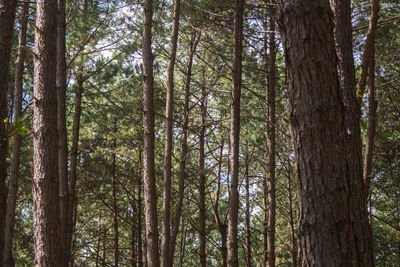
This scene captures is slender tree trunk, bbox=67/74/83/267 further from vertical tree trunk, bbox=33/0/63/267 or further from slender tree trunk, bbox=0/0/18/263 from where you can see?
slender tree trunk, bbox=0/0/18/263

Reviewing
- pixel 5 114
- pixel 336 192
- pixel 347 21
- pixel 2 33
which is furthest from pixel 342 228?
pixel 2 33

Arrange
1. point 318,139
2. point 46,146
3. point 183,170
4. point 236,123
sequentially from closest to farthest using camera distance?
point 318,139 → point 46,146 → point 236,123 → point 183,170

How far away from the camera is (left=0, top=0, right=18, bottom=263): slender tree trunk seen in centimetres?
438

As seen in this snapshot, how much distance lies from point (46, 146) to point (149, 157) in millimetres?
1719

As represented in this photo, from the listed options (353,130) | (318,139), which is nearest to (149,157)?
(353,130)

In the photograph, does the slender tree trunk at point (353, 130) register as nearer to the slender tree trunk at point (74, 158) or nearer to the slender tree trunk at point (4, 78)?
the slender tree trunk at point (4, 78)

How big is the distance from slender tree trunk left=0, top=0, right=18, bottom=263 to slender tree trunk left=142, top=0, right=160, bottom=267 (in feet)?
7.41

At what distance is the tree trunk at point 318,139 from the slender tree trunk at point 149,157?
414cm

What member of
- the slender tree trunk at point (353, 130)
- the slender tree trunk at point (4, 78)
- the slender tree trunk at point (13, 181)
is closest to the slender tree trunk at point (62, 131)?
the slender tree trunk at point (13, 181)

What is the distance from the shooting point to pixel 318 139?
2424 millimetres

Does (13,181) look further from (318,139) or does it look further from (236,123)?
(318,139)

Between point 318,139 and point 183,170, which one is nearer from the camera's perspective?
point 318,139

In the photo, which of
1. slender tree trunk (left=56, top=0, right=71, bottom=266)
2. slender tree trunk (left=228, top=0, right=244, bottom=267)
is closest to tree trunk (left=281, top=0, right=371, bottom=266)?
slender tree trunk (left=228, top=0, right=244, bottom=267)

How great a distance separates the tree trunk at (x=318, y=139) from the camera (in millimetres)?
2314
